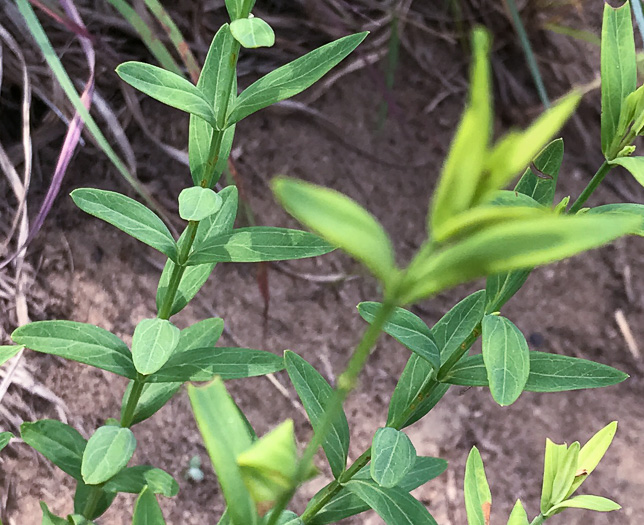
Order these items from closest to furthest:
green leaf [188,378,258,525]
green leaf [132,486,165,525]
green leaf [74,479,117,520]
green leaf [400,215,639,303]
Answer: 1. green leaf [400,215,639,303]
2. green leaf [188,378,258,525]
3. green leaf [132,486,165,525]
4. green leaf [74,479,117,520]

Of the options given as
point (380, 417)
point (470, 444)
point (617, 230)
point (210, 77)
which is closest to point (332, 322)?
point (380, 417)

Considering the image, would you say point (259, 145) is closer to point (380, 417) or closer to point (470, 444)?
point (380, 417)

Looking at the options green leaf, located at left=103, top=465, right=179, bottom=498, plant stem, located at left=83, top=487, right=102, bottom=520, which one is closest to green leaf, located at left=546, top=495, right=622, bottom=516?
green leaf, located at left=103, top=465, right=179, bottom=498

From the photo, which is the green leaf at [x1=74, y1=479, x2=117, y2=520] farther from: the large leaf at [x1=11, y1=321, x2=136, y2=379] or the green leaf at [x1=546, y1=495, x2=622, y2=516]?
the green leaf at [x1=546, y1=495, x2=622, y2=516]

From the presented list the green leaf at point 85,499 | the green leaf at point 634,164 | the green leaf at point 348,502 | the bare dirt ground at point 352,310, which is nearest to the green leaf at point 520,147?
the green leaf at point 634,164

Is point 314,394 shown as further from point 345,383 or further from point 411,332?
point 345,383

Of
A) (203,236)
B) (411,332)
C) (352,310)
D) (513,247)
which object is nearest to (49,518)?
(203,236)
